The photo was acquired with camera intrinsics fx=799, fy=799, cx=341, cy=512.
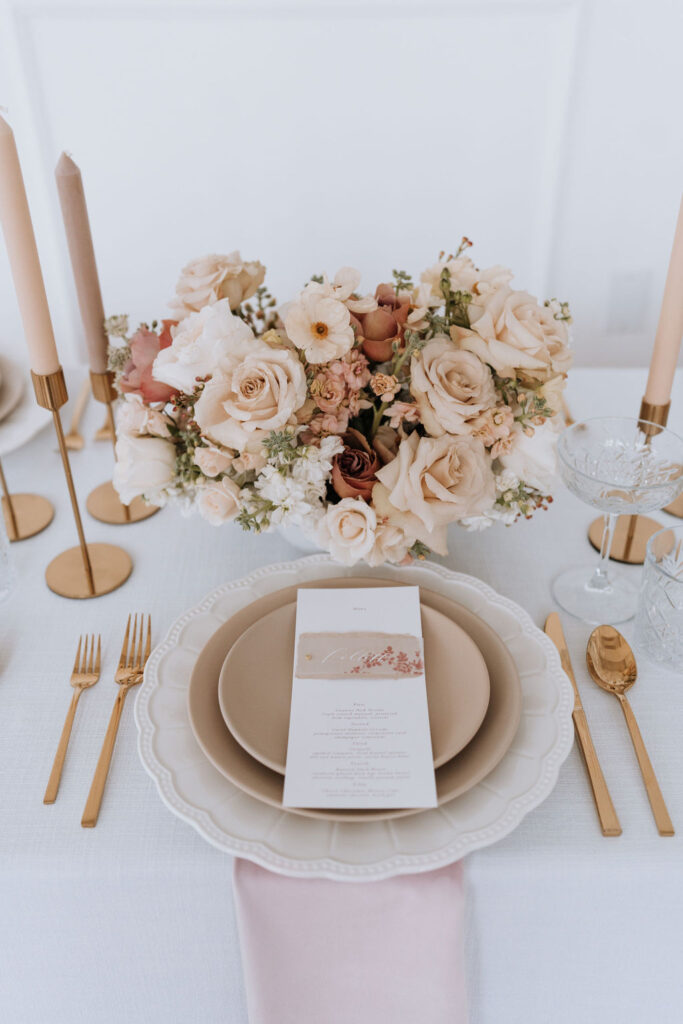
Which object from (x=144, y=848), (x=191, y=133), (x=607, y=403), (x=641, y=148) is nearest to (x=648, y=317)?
(x=641, y=148)

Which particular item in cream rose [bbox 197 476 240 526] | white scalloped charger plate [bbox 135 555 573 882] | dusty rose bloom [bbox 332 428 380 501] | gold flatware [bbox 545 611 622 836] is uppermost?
dusty rose bloom [bbox 332 428 380 501]

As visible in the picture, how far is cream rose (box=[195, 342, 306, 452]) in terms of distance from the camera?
75 centimetres

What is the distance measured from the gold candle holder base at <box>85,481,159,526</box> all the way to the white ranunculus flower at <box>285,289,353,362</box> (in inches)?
16.7

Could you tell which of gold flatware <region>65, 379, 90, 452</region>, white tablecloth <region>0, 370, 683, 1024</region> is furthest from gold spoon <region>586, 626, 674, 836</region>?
gold flatware <region>65, 379, 90, 452</region>

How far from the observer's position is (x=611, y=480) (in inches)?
38.7

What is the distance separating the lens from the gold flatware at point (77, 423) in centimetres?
125

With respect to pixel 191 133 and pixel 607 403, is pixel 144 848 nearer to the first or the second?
pixel 607 403

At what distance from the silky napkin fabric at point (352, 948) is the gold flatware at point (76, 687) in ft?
0.65

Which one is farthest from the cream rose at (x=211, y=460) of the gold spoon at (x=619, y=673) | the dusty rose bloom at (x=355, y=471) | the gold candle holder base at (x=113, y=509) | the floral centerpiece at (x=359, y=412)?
the gold spoon at (x=619, y=673)

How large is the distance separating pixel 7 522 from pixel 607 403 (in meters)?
0.95

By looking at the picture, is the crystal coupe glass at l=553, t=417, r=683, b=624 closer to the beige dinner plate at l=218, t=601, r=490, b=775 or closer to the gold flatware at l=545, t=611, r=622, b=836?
the gold flatware at l=545, t=611, r=622, b=836

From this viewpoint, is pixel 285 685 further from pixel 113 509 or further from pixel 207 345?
pixel 113 509

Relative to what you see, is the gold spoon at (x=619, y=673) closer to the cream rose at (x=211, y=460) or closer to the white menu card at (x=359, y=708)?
the white menu card at (x=359, y=708)

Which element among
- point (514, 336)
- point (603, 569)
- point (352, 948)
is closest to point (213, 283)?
point (514, 336)
